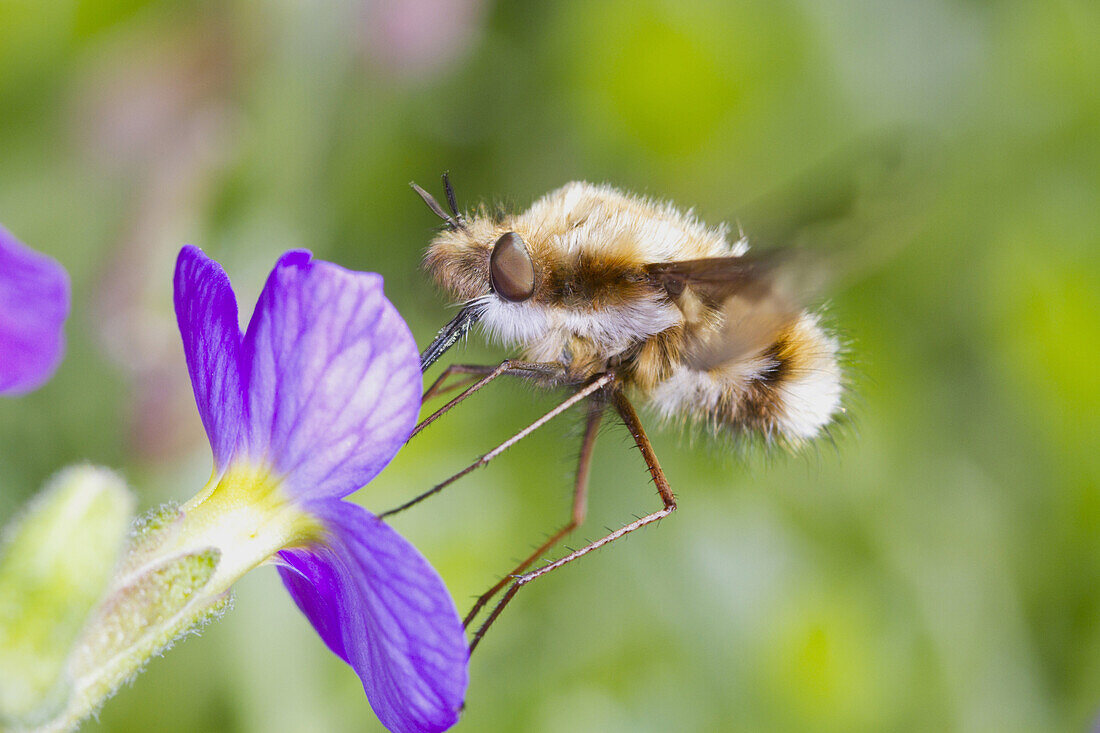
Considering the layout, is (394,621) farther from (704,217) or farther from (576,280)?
(704,217)

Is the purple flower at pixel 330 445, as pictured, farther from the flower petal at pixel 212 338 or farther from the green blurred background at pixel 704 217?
the green blurred background at pixel 704 217

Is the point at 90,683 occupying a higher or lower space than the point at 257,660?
higher

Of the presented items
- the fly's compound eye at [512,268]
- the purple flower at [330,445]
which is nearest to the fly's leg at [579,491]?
the fly's compound eye at [512,268]

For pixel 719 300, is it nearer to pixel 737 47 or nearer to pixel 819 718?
pixel 819 718

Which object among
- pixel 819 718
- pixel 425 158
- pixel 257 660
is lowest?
pixel 819 718

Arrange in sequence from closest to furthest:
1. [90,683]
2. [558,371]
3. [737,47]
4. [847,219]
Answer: [90,683] < [847,219] < [558,371] < [737,47]

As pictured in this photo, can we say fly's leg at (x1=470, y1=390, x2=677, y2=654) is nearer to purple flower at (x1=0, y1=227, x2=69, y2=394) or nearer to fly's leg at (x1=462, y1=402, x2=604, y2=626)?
fly's leg at (x1=462, y1=402, x2=604, y2=626)

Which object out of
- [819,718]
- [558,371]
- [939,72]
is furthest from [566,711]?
[939,72]
